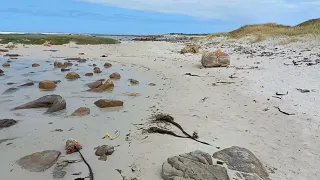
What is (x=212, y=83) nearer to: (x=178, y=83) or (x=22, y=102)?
(x=178, y=83)

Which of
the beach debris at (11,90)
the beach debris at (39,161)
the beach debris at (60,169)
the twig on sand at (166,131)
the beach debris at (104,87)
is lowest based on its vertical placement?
the beach debris at (11,90)

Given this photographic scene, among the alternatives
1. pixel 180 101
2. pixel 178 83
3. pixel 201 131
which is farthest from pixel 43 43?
pixel 201 131

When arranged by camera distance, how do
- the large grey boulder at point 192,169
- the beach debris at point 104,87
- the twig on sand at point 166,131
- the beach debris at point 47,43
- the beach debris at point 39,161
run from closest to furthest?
1. the large grey boulder at point 192,169
2. the beach debris at point 39,161
3. the twig on sand at point 166,131
4. the beach debris at point 104,87
5. the beach debris at point 47,43

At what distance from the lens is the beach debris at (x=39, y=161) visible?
4.71m

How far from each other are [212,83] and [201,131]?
18.8 feet

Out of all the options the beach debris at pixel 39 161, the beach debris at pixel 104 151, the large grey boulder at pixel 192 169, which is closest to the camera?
the large grey boulder at pixel 192 169

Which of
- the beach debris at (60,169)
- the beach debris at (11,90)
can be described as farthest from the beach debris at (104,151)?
the beach debris at (11,90)

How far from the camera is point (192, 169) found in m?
4.23

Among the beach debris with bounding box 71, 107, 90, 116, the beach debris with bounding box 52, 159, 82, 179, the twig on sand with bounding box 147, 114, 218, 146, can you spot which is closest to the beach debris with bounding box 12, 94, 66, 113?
the beach debris with bounding box 71, 107, 90, 116

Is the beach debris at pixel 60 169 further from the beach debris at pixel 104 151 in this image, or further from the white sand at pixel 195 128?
the beach debris at pixel 104 151

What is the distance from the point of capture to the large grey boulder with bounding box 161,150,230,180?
414 centimetres

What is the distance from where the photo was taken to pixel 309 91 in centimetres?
900

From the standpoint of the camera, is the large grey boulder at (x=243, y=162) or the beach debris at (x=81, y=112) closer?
the large grey boulder at (x=243, y=162)

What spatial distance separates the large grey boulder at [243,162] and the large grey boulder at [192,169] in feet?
1.07
